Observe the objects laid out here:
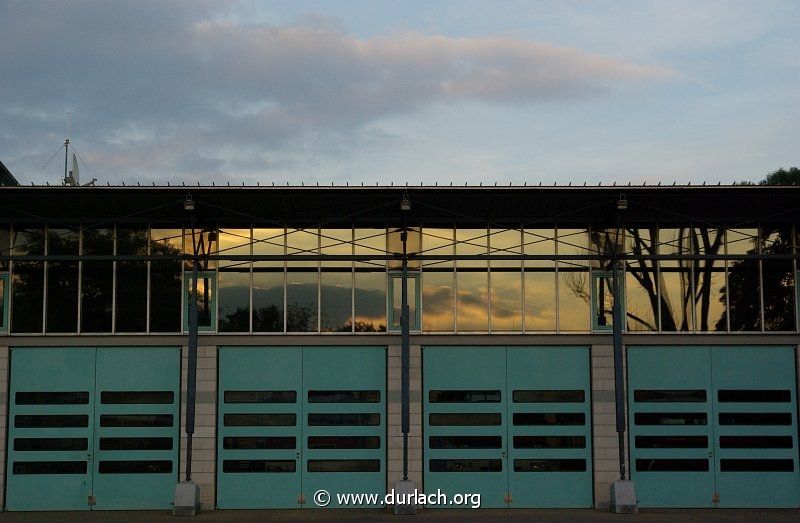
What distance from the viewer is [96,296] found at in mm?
22469

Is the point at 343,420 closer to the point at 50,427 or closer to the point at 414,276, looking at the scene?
the point at 414,276

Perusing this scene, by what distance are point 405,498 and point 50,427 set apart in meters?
9.38

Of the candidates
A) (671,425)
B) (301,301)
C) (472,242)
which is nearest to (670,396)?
(671,425)

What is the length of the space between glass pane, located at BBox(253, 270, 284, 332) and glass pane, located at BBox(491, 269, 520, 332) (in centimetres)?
569

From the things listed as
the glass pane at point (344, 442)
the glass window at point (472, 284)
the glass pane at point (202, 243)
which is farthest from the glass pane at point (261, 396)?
the glass window at point (472, 284)

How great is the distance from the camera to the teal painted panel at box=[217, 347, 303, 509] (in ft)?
71.3

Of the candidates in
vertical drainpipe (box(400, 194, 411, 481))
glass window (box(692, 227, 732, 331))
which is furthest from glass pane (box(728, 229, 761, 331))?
vertical drainpipe (box(400, 194, 411, 481))

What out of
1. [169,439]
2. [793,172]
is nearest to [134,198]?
[169,439]

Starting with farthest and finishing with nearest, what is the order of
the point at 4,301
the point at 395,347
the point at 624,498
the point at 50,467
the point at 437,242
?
the point at 437,242 → the point at 4,301 → the point at 395,347 → the point at 50,467 → the point at 624,498

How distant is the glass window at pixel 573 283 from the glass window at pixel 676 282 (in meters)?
2.06

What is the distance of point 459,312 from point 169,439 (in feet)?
27.0

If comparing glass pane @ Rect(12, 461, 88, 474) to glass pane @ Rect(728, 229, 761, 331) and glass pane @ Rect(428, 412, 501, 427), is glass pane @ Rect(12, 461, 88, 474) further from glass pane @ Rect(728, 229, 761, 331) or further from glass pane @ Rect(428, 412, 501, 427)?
glass pane @ Rect(728, 229, 761, 331)

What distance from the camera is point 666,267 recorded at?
22.9m

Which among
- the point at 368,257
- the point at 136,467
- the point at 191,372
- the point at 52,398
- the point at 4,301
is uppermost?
the point at 368,257
